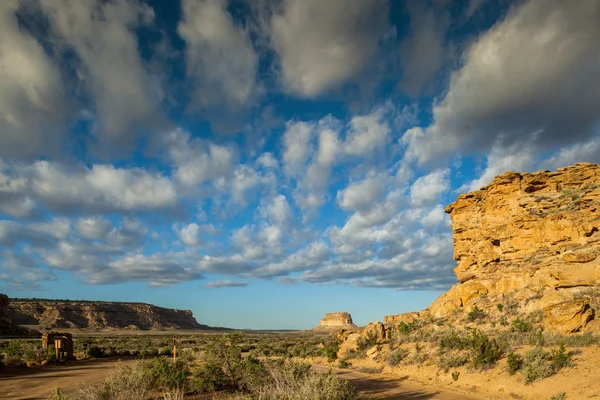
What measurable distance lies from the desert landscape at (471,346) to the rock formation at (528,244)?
8 cm

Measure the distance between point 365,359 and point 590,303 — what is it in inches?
508

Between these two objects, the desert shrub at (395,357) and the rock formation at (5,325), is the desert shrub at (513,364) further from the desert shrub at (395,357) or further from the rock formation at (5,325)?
the rock formation at (5,325)

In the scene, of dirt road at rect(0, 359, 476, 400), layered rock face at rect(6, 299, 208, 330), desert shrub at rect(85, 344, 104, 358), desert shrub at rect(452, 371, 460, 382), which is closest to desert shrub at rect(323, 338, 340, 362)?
dirt road at rect(0, 359, 476, 400)

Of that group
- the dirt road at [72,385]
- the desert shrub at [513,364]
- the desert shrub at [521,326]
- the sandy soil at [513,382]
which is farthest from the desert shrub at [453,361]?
the desert shrub at [521,326]

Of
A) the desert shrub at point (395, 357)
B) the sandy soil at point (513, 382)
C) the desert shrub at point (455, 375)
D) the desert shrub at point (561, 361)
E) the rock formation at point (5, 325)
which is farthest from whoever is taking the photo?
the rock formation at point (5, 325)

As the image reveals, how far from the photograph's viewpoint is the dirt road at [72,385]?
12438 mm

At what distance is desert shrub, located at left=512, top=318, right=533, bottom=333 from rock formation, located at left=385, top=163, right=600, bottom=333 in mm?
950

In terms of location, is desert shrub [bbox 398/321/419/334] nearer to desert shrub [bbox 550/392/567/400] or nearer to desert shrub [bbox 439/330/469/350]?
desert shrub [bbox 439/330/469/350]

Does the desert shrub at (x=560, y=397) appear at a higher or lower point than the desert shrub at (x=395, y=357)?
higher

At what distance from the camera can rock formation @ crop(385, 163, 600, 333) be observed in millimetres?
21906

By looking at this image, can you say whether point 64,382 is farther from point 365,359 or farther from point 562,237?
point 562,237

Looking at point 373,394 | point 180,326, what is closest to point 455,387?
point 373,394

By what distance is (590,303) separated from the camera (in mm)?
18906

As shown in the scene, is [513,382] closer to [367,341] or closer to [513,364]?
[513,364]
